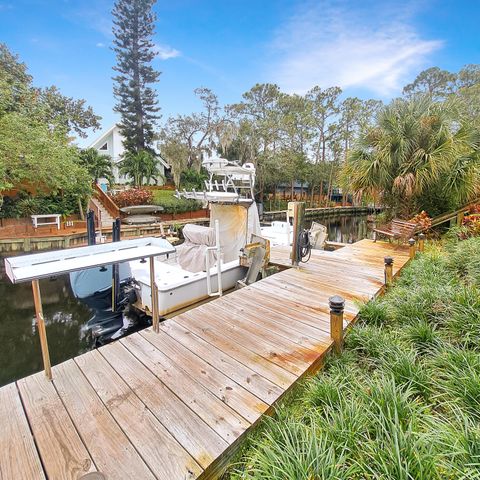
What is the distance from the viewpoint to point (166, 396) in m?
2.10

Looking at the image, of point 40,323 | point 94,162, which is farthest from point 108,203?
point 40,323

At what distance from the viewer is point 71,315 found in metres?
5.95

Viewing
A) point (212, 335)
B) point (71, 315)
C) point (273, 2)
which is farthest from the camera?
point (273, 2)

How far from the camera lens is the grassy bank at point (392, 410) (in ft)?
4.39

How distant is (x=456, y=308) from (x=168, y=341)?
121 inches

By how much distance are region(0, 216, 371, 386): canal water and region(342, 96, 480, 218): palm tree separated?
316 inches

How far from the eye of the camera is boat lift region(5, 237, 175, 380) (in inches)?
77.8

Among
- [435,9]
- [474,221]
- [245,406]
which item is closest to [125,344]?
[245,406]

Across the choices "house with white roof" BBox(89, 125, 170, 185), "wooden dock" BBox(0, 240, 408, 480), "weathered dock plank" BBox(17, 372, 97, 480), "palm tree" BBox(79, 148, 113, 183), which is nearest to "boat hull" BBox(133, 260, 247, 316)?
"wooden dock" BBox(0, 240, 408, 480)

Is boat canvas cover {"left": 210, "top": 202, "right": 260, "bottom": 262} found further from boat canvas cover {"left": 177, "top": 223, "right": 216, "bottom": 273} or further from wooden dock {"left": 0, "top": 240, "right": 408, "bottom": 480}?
wooden dock {"left": 0, "top": 240, "right": 408, "bottom": 480}

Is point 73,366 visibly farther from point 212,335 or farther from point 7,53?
point 7,53

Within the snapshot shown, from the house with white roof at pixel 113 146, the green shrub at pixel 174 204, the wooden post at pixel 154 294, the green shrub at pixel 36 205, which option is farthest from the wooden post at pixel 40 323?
the house with white roof at pixel 113 146

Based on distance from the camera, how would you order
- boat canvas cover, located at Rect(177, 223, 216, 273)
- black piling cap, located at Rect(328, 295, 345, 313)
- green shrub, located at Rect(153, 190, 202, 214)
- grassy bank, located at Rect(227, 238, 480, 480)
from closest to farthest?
1. grassy bank, located at Rect(227, 238, 480, 480)
2. black piling cap, located at Rect(328, 295, 345, 313)
3. boat canvas cover, located at Rect(177, 223, 216, 273)
4. green shrub, located at Rect(153, 190, 202, 214)

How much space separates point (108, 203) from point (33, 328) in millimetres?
10851
